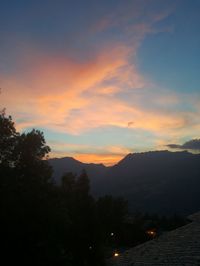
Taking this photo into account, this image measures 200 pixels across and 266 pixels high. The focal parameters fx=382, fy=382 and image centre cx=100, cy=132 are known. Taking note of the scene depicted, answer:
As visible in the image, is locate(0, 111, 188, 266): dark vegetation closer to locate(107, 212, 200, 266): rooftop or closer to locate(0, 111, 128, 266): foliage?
locate(0, 111, 128, 266): foliage

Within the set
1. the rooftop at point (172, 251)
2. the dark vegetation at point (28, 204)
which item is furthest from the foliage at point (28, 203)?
the rooftop at point (172, 251)

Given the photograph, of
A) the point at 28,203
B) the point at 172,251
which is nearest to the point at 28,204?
the point at 28,203

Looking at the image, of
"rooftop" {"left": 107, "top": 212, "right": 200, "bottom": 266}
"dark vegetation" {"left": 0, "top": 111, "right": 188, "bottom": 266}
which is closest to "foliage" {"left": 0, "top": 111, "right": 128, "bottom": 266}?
"dark vegetation" {"left": 0, "top": 111, "right": 188, "bottom": 266}

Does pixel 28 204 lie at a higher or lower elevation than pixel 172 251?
higher

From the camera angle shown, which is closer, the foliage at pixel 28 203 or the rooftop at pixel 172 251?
the rooftop at pixel 172 251

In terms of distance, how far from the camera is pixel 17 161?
28.0 meters

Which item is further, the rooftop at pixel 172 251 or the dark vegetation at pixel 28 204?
the dark vegetation at pixel 28 204

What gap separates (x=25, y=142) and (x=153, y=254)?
13.3 m

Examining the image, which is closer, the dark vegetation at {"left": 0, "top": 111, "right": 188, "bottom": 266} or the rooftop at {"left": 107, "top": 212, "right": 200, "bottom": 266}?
the rooftop at {"left": 107, "top": 212, "right": 200, "bottom": 266}

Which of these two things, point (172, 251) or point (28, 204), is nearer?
point (172, 251)

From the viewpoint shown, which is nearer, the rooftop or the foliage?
the rooftop

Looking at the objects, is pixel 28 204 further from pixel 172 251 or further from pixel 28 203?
pixel 172 251

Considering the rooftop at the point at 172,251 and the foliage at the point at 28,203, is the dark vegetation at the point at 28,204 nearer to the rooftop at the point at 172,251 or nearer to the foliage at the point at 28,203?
the foliage at the point at 28,203

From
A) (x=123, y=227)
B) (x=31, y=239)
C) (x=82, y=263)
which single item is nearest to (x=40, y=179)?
(x=31, y=239)
